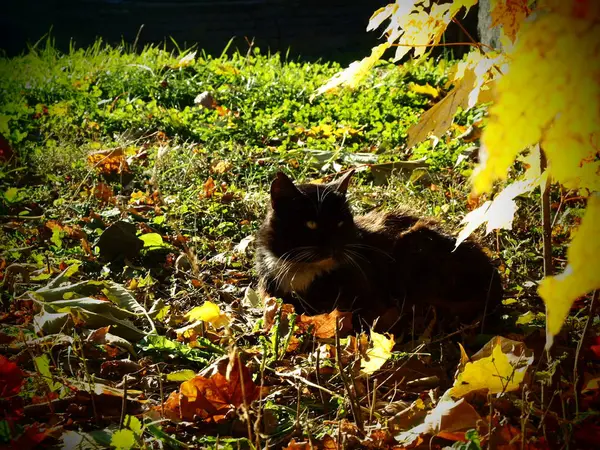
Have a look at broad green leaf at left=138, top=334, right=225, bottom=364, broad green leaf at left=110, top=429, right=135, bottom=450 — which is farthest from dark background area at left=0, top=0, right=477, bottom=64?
broad green leaf at left=110, top=429, right=135, bottom=450

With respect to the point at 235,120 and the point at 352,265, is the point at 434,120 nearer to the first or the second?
the point at 352,265

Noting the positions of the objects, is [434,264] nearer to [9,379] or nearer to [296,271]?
[296,271]

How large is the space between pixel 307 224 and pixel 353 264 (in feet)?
0.85

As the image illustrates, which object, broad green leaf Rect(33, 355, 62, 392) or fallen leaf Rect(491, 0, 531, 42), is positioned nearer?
fallen leaf Rect(491, 0, 531, 42)

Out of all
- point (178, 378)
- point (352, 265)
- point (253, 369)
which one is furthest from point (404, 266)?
point (178, 378)

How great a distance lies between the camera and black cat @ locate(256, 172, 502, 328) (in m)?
2.74

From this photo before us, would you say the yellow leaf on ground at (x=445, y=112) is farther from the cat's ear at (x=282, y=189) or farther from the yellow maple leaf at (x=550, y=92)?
the yellow maple leaf at (x=550, y=92)

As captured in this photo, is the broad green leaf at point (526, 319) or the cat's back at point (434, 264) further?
the cat's back at point (434, 264)

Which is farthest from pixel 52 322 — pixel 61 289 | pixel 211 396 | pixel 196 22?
pixel 196 22

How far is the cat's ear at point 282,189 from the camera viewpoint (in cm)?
269

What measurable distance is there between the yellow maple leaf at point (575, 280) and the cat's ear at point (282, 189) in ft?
5.73

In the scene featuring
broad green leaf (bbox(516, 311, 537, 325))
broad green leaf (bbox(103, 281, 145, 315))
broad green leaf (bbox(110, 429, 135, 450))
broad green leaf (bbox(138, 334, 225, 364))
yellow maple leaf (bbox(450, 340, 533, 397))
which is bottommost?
broad green leaf (bbox(103, 281, 145, 315))

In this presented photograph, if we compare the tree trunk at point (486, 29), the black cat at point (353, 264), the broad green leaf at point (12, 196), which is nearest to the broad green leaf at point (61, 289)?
the black cat at point (353, 264)

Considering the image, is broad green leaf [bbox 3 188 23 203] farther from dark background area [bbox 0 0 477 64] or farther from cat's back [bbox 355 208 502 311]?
dark background area [bbox 0 0 477 64]
